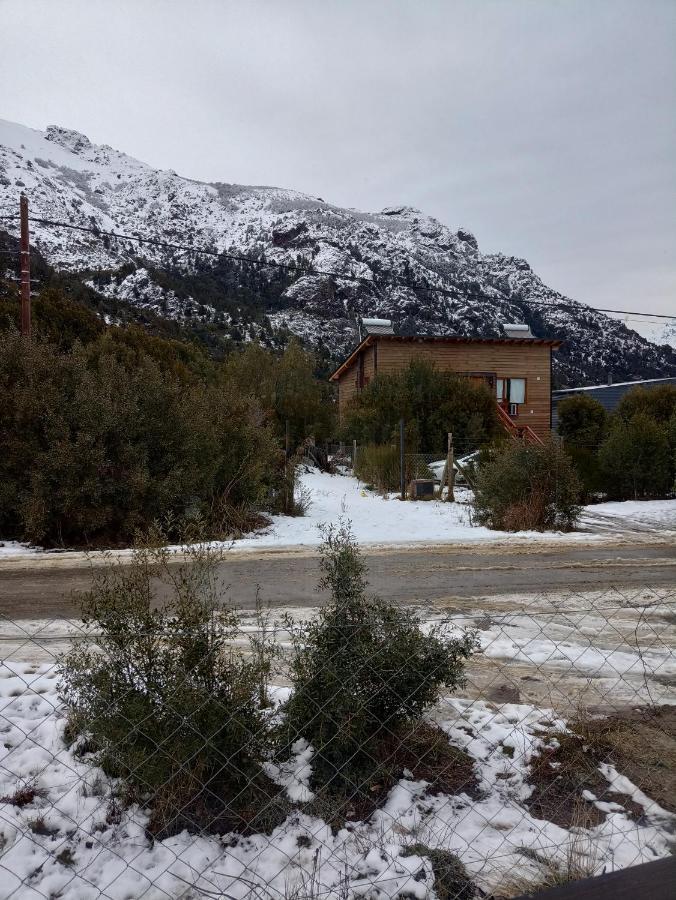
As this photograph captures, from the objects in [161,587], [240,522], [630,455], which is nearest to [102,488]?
[240,522]

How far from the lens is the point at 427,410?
25.8 meters

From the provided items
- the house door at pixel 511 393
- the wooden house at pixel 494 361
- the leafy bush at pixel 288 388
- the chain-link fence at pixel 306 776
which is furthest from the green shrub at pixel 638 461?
the chain-link fence at pixel 306 776

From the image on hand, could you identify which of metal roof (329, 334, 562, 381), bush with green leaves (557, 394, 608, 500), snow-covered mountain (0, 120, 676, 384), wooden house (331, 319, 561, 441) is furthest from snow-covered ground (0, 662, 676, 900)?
snow-covered mountain (0, 120, 676, 384)

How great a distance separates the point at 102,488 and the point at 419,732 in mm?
8207

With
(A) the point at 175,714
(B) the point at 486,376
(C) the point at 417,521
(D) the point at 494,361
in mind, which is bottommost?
(C) the point at 417,521

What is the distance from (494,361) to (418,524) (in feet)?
70.6

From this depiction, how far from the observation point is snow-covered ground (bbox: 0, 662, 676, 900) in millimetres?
2762

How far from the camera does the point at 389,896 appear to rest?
270 centimetres

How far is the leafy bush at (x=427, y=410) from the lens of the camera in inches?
973

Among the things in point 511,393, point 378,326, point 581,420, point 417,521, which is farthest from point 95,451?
point 581,420

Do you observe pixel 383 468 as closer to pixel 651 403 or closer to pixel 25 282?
pixel 25 282

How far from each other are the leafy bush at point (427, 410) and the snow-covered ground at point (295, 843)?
20.6 metres

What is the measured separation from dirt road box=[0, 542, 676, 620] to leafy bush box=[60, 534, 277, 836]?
3.32 meters

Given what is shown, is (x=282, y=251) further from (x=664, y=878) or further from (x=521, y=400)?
(x=664, y=878)
